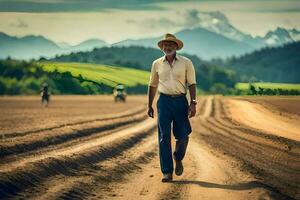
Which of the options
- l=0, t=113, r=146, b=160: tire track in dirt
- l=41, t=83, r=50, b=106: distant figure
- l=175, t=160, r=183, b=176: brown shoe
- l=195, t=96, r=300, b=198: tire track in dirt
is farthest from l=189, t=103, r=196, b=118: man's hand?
l=41, t=83, r=50, b=106: distant figure

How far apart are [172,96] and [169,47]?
845 millimetres

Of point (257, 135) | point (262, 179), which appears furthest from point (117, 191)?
point (257, 135)

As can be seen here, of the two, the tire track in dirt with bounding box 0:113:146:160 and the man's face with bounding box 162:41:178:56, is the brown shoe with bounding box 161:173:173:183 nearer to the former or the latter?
the man's face with bounding box 162:41:178:56

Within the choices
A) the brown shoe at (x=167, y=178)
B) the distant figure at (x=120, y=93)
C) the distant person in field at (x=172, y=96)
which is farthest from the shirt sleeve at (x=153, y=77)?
the distant figure at (x=120, y=93)

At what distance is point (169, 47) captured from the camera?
12336 millimetres

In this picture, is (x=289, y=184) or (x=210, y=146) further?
(x=210, y=146)

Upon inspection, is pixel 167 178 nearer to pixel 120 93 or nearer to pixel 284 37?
pixel 120 93

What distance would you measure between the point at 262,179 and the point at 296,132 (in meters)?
16.5

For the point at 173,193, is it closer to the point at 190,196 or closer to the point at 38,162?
the point at 190,196

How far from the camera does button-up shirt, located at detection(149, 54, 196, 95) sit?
40.8 feet

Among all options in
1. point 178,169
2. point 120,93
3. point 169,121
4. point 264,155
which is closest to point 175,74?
point 169,121

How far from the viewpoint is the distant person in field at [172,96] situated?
40.8 feet

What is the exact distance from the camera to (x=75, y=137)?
2305cm

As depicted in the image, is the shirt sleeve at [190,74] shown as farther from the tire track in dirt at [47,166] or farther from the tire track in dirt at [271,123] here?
the tire track in dirt at [271,123]
